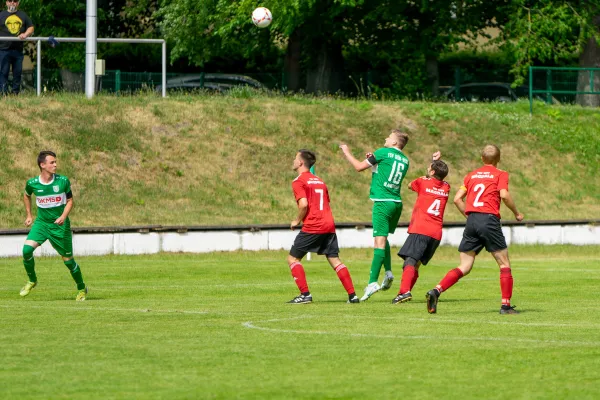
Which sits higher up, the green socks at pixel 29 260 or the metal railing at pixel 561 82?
the metal railing at pixel 561 82

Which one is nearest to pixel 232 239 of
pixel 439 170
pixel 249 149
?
pixel 249 149

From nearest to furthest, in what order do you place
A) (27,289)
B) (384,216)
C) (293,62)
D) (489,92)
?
1. (384,216)
2. (27,289)
3. (293,62)
4. (489,92)

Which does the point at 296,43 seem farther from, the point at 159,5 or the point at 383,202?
the point at 383,202

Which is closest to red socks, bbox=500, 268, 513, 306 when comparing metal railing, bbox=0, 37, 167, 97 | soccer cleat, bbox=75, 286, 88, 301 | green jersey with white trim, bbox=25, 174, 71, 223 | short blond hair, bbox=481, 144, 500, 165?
short blond hair, bbox=481, 144, 500, 165

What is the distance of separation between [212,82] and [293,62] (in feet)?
10.9

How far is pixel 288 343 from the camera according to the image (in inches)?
439

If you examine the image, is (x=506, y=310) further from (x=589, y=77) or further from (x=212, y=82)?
(x=212, y=82)

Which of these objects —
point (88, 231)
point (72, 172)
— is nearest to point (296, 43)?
point (72, 172)

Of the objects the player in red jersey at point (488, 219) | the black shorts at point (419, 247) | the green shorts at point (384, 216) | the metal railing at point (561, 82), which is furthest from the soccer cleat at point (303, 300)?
the metal railing at point (561, 82)

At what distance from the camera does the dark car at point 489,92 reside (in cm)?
4152

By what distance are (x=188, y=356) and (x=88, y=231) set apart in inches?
570

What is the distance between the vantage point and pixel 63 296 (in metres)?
16.8

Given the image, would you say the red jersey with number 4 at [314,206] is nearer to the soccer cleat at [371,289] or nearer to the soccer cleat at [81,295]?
the soccer cleat at [371,289]

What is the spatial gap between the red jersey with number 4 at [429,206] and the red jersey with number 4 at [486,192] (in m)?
1.31
